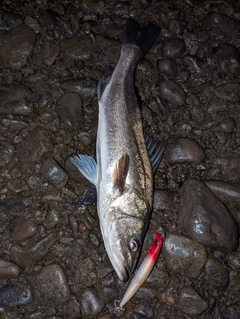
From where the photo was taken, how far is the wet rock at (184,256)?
138 inches

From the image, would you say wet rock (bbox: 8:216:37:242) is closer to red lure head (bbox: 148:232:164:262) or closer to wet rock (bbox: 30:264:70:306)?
wet rock (bbox: 30:264:70:306)

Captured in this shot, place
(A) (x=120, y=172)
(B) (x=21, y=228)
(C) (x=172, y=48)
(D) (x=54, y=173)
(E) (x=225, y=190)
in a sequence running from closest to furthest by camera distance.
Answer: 1. (A) (x=120, y=172)
2. (B) (x=21, y=228)
3. (D) (x=54, y=173)
4. (E) (x=225, y=190)
5. (C) (x=172, y=48)

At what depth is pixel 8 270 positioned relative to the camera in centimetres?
335

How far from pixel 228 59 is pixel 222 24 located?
585 millimetres

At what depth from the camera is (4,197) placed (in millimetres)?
3596

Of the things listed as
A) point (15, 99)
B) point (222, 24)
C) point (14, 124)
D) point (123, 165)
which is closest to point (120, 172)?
point (123, 165)

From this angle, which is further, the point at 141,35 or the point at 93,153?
the point at 141,35

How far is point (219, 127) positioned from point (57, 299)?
306 cm

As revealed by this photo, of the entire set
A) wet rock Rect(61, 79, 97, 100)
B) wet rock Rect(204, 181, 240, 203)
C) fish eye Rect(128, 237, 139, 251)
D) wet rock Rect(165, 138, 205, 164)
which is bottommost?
fish eye Rect(128, 237, 139, 251)

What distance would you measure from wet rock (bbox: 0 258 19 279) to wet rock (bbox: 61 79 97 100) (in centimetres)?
229

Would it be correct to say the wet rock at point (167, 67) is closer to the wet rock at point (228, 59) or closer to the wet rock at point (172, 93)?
the wet rock at point (172, 93)

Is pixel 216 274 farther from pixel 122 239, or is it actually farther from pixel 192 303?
pixel 122 239

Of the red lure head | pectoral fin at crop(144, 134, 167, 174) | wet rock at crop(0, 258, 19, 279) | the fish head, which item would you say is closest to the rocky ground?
wet rock at crop(0, 258, 19, 279)

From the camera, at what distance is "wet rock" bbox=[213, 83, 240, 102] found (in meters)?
4.04
